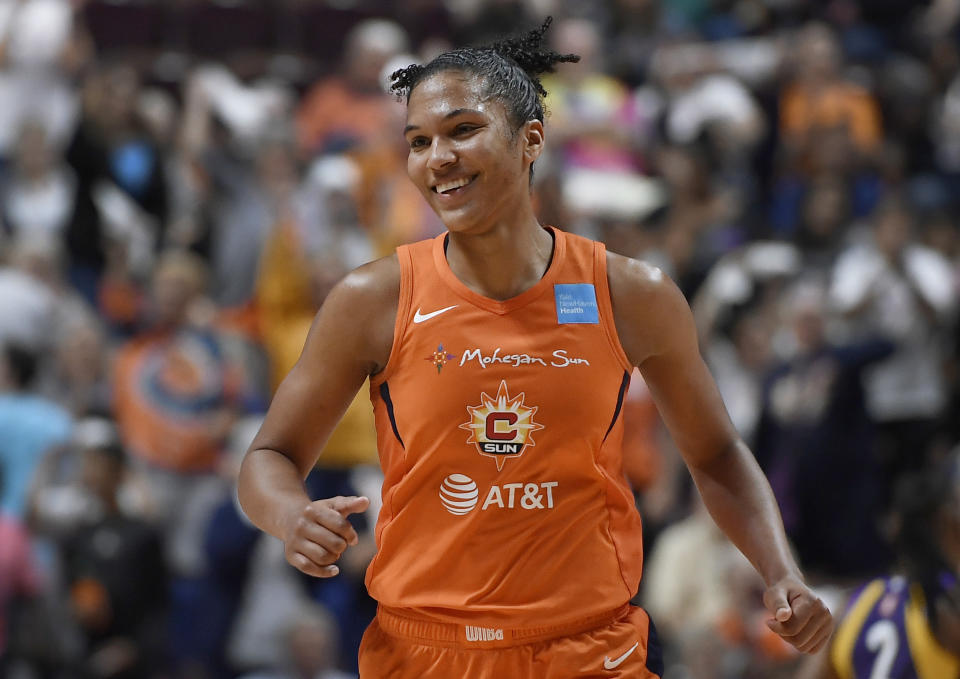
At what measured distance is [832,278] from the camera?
8.66 meters

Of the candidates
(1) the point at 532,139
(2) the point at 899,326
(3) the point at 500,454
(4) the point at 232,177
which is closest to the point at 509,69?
(1) the point at 532,139

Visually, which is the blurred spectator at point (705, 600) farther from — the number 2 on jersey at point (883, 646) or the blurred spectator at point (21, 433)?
the blurred spectator at point (21, 433)

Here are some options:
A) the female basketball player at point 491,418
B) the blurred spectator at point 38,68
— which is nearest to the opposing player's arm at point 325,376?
the female basketball player at point 491,418

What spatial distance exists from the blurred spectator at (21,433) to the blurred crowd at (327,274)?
0.6 inches

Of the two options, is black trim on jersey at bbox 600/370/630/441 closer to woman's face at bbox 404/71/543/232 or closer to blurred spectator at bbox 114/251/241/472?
woman's face at bbox 404/71/543/232

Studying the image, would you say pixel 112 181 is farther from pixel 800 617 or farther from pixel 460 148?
pixel 800 617

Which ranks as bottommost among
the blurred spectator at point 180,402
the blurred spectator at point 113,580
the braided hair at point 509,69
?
the blurred spectator at point 113,580

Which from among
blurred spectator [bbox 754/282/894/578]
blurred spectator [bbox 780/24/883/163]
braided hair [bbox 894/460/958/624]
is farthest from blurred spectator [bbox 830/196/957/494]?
braided hair [bbox 894/460/958/624]

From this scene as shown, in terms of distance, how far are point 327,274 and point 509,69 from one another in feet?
14.9

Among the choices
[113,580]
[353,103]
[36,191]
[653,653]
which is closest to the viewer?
[653,653]

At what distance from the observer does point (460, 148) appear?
3307mm

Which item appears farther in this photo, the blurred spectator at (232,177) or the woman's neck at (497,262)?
the blurred spectator at (232,177)

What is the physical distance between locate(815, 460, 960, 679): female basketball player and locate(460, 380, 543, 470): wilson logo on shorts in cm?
156

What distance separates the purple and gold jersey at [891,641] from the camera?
4133 millimetres
